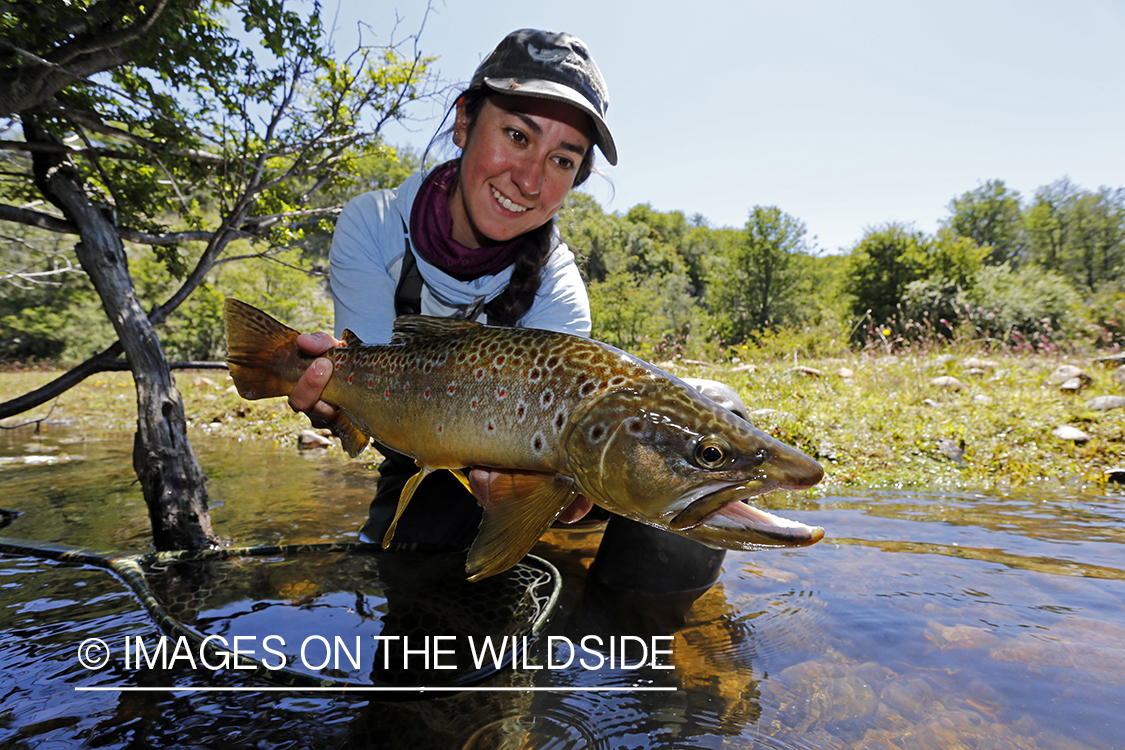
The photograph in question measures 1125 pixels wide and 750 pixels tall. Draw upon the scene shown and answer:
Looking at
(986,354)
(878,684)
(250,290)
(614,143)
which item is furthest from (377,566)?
(250,290)

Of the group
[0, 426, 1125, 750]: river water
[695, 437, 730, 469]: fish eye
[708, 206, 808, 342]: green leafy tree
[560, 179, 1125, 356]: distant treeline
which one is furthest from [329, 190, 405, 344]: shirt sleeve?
[708, 206, 808, 342]: green leafy tree

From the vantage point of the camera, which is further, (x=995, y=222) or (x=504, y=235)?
(x=995, y=222)

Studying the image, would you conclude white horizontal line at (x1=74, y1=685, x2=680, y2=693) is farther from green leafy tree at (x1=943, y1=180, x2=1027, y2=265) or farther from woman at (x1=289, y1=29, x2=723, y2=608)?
green leafy tree at (x1=943, y1=180, x2=1027, y2=265)

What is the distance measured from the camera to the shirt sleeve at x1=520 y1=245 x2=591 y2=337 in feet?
12.0

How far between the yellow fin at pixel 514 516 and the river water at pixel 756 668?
2.43 feet

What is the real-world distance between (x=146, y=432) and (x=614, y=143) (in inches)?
192

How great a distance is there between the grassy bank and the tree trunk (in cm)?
383

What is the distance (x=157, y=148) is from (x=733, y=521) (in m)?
7.47

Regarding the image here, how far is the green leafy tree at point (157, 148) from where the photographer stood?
4.71m

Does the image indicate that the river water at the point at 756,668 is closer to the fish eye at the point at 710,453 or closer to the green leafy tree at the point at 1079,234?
the fish eye at the point at 710,453

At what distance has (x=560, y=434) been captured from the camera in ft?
6.82

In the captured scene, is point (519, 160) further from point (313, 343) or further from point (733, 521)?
point (733, 521)

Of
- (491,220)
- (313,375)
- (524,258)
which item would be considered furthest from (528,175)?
(313,375)

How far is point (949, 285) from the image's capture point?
35344mm
